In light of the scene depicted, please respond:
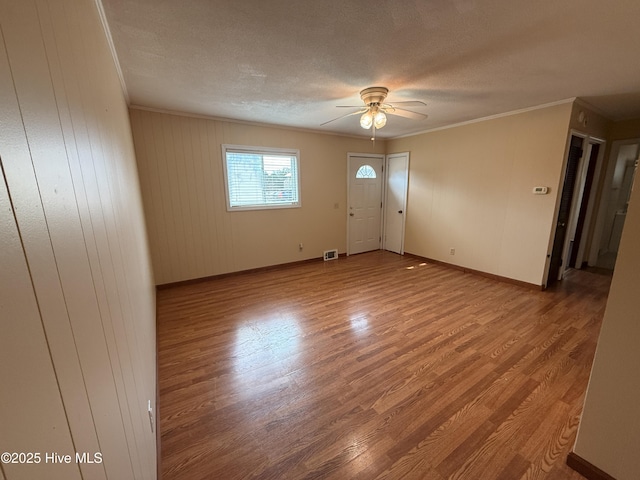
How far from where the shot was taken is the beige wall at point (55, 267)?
1.18ft

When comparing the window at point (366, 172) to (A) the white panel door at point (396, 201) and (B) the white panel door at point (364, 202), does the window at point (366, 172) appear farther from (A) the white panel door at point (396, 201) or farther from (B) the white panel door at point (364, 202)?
(A) the white panel door at point (396, 201)

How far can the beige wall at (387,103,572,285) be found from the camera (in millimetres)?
3322

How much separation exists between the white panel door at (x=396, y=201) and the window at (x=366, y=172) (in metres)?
0.37

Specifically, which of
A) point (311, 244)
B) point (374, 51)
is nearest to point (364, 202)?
point (311, 244)

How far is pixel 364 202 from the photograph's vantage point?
17.9 feet

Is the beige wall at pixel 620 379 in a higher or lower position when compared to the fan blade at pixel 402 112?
lower

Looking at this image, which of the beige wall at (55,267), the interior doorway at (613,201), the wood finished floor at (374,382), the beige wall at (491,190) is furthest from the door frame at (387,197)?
the beige wall at (55,267)

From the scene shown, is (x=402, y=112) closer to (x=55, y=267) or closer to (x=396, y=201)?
(x=396, y=201)

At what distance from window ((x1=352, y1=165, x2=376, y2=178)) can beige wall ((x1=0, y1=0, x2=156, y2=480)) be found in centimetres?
467

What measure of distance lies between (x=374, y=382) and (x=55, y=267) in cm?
200

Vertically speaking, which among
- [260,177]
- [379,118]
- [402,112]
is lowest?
[260,177]

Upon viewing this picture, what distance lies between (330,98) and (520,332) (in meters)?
3.15

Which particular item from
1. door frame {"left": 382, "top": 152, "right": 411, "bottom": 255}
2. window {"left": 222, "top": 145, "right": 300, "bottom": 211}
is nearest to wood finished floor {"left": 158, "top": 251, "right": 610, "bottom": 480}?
window {"left": 222, "top": 145, "right": 300, "bottom": 211}

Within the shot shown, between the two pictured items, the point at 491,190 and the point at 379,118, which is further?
the point at 491,190
